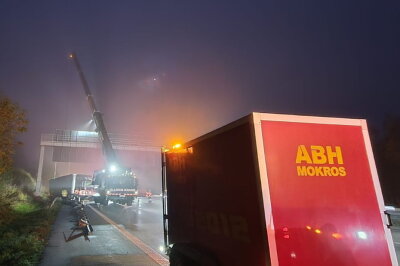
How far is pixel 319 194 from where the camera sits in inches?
128

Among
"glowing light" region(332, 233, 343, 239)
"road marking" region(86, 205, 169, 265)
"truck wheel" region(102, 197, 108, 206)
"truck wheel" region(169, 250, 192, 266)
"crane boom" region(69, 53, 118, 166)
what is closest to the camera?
"glowing light" region(332, 233, 343, 239)

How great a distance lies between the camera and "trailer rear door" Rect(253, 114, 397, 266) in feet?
10.1

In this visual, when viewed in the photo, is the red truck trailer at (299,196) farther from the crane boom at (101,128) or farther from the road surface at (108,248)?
the crane boom at (101,128)

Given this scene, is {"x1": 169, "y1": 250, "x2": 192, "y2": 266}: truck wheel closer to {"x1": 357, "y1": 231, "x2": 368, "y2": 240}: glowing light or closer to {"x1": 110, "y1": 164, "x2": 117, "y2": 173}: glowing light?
{"x1": 357, "y1": 231, "x2": 368, "y2": 240}: glowing light

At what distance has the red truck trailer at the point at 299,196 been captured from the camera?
10.1 ft

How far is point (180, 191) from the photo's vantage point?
5.30 meters

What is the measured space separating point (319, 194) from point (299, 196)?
0.79 ft

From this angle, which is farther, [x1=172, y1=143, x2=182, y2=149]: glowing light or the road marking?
the road marking

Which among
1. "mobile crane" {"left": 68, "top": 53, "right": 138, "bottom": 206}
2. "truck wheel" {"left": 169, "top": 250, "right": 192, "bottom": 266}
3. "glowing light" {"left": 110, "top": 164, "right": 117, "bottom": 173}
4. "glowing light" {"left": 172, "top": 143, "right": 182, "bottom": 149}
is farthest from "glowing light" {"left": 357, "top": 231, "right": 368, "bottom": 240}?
"glowing light" {"left": 110, "top": 164, "right": 117, "bottom": 173}

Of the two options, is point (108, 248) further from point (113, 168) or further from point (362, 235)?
point (113, 168)

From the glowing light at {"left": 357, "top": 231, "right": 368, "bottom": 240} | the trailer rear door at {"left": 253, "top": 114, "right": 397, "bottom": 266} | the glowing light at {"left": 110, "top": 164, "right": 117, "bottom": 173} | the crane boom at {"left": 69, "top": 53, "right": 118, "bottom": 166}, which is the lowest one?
the glowing light at {"left": 357, "top": 231, "right": 368, "bottom": 240}

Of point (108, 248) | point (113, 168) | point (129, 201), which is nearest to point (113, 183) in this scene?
point (113, 168)

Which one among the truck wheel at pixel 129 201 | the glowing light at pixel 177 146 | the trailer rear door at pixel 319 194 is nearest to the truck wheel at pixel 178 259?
the glowing light at pixel 177 146

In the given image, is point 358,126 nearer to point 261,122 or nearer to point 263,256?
point 261,122
